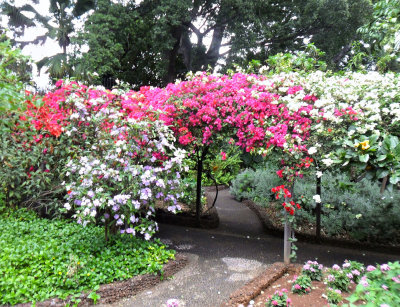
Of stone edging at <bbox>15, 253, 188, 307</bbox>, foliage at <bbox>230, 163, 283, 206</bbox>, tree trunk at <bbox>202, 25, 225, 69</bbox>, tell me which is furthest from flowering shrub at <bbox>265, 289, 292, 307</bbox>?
tree trunk at <bbox>202, 25, 225, 69</bbox>

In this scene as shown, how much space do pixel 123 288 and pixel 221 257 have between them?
1517 mm

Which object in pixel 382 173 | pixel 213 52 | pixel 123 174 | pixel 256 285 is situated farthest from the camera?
pixel 213 52

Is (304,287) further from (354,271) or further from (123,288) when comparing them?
(123,288)

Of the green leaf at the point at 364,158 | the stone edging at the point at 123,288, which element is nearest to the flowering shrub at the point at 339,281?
the green leaf at the point at 364,158

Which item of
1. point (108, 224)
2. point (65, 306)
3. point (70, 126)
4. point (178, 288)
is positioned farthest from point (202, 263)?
point (70, 126)

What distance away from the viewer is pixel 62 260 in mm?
3289

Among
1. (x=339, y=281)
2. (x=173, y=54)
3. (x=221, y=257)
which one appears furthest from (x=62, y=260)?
(x=173, y=54)

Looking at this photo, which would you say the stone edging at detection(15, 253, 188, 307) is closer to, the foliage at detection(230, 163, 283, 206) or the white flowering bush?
the white flowering bush

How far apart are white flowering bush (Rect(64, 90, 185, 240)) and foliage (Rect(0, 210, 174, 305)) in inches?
9.9

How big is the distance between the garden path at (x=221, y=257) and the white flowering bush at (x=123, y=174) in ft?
2.19

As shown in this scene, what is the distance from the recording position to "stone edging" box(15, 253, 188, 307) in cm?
279

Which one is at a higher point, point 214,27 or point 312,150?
point 214,27

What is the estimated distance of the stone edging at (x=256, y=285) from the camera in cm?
291

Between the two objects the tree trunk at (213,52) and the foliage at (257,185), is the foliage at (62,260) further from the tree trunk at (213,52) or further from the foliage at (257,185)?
the tree trunk at (213,52)
